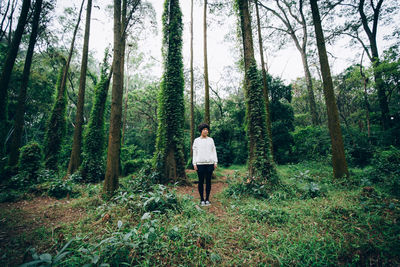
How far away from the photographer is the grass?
1963 millimetres

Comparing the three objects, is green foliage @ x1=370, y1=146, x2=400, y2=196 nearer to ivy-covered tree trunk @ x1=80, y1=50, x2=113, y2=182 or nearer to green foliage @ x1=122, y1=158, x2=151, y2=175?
green foliage @ x1=122, y1=158, x2=151, y2=175

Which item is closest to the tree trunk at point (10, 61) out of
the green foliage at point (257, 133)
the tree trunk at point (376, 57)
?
the green foliage at point (257, 133)

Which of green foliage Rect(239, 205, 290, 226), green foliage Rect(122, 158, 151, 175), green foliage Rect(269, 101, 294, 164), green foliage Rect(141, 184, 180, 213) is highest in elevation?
green foliage Rect(269, 101, 294, 164)

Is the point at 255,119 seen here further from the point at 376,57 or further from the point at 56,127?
the point at 56,127

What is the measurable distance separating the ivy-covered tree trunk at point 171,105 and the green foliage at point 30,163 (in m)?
4.65

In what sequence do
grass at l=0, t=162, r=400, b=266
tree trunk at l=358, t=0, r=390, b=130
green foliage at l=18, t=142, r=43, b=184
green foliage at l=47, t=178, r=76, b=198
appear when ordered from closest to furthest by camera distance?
grass at l=0, t=162, r=400, b=266
green foliage at l=47, t=178, r=76, b=198
green foliage at l=18, t=142, r=43, b=184
tree trunk at l=358, t=0, r=390, b=130

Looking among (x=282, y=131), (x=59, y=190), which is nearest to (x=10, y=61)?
(x=59, y=190)

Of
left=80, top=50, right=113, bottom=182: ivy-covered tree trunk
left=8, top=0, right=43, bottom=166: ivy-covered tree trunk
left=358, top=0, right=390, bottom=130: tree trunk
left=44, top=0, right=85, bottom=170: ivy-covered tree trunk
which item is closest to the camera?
left=8, top=0, right=43, bottom=166: ivy-covered tree trunk

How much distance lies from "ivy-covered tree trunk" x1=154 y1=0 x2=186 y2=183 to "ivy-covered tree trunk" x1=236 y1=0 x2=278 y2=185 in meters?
2.70

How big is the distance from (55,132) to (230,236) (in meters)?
11.5

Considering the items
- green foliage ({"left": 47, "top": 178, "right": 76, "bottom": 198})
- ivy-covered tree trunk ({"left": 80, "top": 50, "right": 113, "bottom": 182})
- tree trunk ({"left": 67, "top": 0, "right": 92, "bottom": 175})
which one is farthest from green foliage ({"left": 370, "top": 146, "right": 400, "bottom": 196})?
tree trunk ({"left": 67, "top": 0, "right": 92, "bottom": 175})

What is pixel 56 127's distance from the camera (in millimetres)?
9570

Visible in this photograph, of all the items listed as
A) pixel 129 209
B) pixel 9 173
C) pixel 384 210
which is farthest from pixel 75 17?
pixel 384 210

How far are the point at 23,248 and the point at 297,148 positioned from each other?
1412 cm
